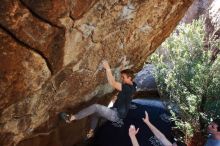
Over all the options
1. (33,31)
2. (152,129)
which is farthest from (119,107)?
(33,31)

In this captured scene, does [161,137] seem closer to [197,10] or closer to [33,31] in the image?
[33,31]

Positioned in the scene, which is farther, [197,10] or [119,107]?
[197,10]

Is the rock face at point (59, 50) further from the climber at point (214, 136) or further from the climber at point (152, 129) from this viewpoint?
the climber at point (214, 136)

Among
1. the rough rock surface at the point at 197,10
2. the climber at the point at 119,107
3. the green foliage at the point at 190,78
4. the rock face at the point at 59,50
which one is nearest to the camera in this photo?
the rock face at the point at 59,50

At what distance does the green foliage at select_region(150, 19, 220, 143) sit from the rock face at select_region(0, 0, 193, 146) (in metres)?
2.85

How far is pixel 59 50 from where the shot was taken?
5.64m

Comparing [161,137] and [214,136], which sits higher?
[161,137]

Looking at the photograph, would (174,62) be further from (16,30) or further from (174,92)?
(16,30)

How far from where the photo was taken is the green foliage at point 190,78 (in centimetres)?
1030

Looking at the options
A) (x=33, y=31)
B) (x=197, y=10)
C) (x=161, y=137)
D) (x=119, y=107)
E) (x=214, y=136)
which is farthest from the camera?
(x=197, y=10)

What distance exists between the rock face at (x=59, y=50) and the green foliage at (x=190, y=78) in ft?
9.36

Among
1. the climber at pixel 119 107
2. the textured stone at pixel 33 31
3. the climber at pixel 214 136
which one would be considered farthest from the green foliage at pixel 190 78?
the textured stone at pixel 33 31

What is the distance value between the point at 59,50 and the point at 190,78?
235 inches

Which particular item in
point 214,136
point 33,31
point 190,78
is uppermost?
point 33,31
